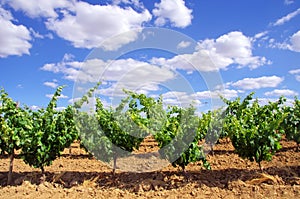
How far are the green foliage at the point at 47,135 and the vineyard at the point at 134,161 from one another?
0.03m

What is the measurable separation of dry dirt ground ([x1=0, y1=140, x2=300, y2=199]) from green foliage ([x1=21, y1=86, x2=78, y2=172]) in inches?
29.4

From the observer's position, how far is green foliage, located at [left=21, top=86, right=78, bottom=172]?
28.1ft

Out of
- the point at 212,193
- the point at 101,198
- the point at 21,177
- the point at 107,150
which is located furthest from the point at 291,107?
the point at 21,177

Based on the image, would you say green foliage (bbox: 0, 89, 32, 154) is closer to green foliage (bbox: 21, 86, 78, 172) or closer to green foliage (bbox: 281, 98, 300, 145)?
green foliage (bbox: 21, 86, 78, 172)

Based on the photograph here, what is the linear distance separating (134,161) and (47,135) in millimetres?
3755

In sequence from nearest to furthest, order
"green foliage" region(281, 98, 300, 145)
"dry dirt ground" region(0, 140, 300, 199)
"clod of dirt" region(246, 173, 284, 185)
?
"dry dirt ground" region(0, 140, 300, 199), "clod of dirt" region(246, 173, 284, 185), "green foliage" region(281, 98, 300, 145)

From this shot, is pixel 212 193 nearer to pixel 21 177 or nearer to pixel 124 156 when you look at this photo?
pixel 124 156

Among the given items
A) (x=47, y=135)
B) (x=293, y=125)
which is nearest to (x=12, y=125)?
(x=47, y=135)

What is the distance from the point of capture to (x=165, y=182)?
8.47m

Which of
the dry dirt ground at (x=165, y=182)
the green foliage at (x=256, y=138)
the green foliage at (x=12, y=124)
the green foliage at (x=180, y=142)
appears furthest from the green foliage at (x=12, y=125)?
the green foliage at (x=256, y=138)

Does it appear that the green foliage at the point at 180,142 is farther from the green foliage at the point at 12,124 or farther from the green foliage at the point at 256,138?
the green foliage at the point at 12,124

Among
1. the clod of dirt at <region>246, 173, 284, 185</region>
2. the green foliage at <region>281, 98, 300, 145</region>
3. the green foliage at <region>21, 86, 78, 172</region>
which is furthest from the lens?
the green foliage at <region>281, 98, 300, 145</region>

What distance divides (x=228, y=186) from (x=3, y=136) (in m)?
6.48

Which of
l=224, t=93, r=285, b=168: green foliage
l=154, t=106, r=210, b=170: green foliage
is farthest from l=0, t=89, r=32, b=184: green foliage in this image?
l=224, t=93, r=285, b=168: green foliage
